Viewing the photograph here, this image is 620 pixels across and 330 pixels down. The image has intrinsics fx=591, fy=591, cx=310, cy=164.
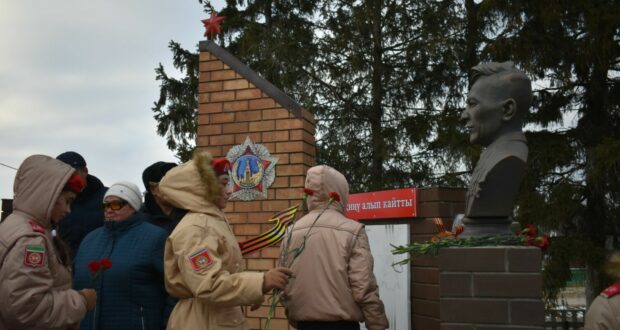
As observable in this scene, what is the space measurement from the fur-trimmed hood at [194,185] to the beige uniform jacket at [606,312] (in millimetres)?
2225

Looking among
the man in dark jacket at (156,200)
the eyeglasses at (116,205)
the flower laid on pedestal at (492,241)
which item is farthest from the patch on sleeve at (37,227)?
the flower laid on pedestal at (492,241)

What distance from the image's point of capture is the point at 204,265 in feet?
8.86

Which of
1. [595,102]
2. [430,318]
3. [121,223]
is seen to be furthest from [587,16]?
[121,223]

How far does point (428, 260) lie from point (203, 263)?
→ 2341mm

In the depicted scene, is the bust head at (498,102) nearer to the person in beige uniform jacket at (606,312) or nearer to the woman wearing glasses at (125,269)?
the person in beige uniform jacket at (606,312)

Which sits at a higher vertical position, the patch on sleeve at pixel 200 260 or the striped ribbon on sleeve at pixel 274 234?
the striped ribbon on sleeve at pixel 274 234

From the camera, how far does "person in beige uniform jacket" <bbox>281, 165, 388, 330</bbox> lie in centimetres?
333

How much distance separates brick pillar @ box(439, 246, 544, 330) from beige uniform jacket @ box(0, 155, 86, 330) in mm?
1787

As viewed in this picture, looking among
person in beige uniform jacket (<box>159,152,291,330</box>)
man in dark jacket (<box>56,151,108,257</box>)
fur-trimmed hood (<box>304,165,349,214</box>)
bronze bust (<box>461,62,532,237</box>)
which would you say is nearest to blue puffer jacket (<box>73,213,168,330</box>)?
person in beige uniform jacket (<box>159,152,291,330</box>)

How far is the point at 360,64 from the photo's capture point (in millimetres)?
11734

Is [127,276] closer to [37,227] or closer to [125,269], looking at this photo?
[125,269]

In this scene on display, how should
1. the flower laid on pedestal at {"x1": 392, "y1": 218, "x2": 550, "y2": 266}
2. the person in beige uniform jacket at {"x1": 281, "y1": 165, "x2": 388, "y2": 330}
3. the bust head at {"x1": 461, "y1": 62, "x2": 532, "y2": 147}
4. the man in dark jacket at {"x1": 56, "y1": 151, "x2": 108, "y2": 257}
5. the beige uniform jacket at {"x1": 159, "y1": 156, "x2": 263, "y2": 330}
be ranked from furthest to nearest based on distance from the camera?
the man in dark jacket at {"x1": 56, "y1": 151, "x2": 108, "y2": 257} < the person in beige uniform jacket at {"x1": 281, "y1": 165, "x2": 388, "y2": 330} < the bust head at {"x1": 461, "y1": 62, "x2": 532, "y2": 147} < the flower laid on pedestal at {"x1": 392, "y1": 218, "x2": 550, "y2": 266} < the beige uniform jacket at {"x1": 159, "y1": 156, "x2": 263, "y2": 330}

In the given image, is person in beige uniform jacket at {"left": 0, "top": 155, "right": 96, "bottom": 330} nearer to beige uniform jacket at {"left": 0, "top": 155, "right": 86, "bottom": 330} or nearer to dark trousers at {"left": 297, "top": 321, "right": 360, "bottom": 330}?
beige uniform jacket at {"left": 0, "top": 155, "right": 86, "bottom": 330}

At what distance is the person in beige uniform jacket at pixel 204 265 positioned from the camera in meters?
2.68
